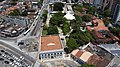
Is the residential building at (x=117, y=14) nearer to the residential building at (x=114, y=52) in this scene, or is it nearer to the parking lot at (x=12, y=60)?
the residential building at (x=114, y=52)

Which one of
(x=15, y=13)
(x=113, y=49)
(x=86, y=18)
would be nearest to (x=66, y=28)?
(x=86, y=18)

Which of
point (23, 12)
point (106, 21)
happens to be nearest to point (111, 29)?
point (106, 21)

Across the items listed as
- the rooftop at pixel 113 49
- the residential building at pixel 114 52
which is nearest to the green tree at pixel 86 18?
the rooftop at pixel 113 49

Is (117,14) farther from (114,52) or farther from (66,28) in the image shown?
(114,52)

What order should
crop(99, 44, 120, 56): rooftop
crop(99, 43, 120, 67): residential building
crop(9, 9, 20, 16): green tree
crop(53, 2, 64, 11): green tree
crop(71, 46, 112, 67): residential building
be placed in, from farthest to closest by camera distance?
crop(53, 2, 64, 11): green tree < crop(9, 9, 20, 16): green tree < crop(99, 44, 120, 56): rooftop < crop(71, 46, 112, 67): residential building < crop(99, 43, 120, 67): residential building

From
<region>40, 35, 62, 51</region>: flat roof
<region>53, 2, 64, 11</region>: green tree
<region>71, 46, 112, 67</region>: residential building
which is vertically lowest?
<region>71, 46, 112, 67</region>: residential building

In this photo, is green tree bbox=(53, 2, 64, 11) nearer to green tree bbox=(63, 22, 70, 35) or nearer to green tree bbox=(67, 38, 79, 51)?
green tree bbox=(63, 22, 70, 35)

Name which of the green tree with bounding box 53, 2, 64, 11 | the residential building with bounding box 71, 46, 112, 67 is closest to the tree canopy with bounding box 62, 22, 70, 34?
the residential building with bounding box 71, 46, 112, 67
